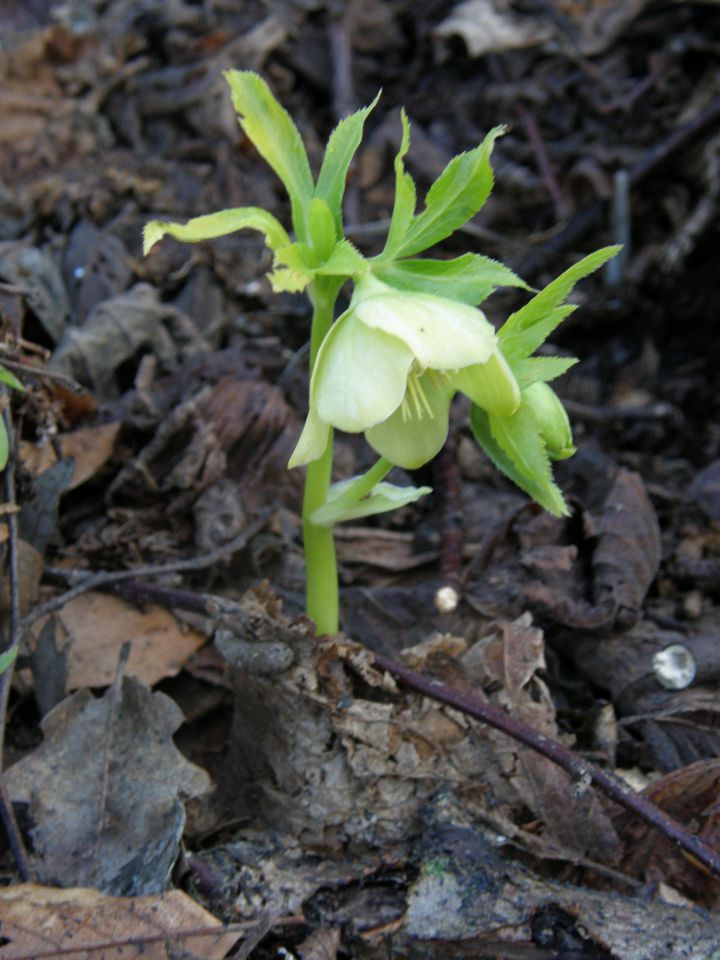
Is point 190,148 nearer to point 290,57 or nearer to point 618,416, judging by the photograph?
point 290,57

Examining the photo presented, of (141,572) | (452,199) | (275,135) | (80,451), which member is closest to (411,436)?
(452,199)

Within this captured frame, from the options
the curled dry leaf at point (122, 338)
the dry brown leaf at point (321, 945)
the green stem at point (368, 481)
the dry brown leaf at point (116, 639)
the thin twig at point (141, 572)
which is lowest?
the dry brown leaf at point (321, 945)

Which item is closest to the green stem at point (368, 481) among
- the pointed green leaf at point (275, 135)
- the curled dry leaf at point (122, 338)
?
the pointed green leaf at point (275, 135)

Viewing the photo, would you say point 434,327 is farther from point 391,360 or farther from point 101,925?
point 101,925

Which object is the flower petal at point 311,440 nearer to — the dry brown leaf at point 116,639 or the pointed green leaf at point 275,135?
the pointed green leaf at point 275,135

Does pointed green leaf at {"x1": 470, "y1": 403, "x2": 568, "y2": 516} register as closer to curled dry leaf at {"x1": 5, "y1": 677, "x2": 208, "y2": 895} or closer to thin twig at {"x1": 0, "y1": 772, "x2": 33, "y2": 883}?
curled dry leaf at {"x1": 5, "y1": 677, "x2": 208, "y2": 895}
